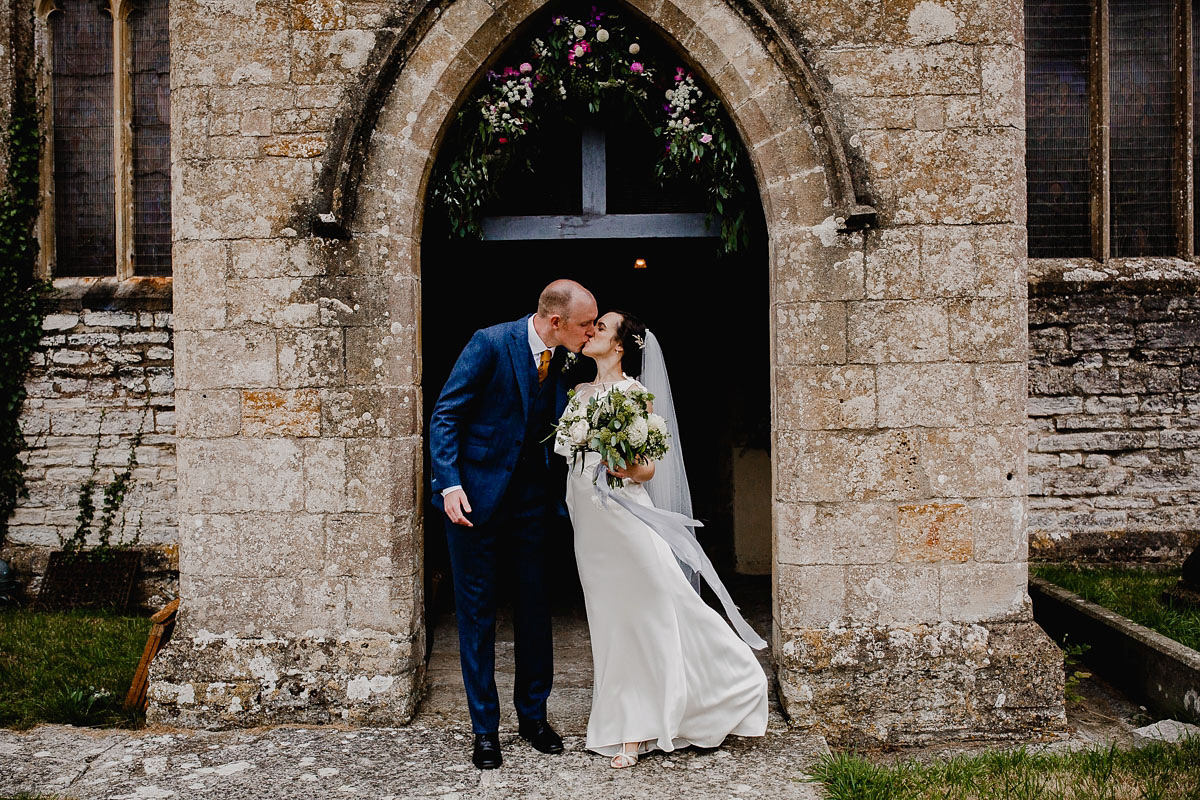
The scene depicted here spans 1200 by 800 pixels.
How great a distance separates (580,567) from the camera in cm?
397

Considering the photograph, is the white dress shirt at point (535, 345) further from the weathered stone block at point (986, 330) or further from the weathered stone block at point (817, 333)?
the weathered stone block at point (986, 330)

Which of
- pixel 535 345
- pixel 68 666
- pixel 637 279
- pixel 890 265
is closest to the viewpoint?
pixel 535 345

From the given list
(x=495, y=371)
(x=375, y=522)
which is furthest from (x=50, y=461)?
(x=495, y=371)

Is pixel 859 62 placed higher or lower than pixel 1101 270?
higher

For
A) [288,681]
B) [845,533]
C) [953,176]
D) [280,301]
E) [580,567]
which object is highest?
[953,176]

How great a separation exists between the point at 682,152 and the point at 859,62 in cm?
Result: 94

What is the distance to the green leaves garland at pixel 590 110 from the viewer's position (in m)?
4.39

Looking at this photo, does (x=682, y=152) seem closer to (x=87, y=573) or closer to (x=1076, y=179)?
(x=1076, y=179)

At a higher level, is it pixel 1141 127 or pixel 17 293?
pixel 1141 127

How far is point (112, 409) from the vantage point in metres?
6.48

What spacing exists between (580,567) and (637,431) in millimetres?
738

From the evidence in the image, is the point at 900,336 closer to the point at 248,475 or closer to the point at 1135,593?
the point at 1135,593

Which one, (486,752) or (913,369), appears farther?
(913,369)

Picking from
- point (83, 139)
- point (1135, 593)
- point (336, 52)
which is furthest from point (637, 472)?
point (83, 139)
